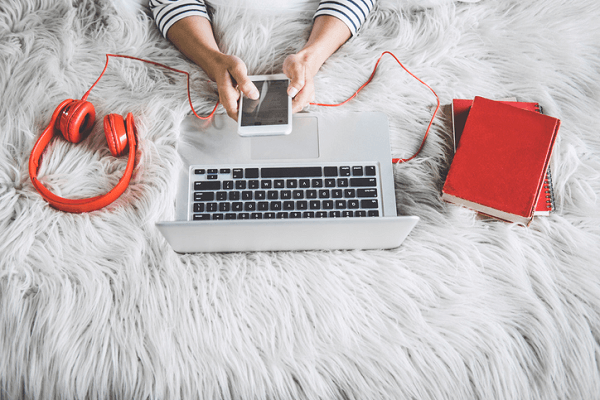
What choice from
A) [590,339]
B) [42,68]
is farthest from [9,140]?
[590,339]

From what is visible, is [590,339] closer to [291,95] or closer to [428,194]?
[428,194]

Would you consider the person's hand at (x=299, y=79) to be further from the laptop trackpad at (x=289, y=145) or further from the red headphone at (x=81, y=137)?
the red headphone at (x=81, y=137)

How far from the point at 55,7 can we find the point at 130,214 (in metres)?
0.50

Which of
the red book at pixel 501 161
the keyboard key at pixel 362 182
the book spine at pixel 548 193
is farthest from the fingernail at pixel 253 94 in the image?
the book spine at pixel 548 193

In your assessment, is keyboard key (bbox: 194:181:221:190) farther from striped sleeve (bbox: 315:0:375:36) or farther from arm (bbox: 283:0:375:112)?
striped sleeve (bbox: 315:0:375:36)

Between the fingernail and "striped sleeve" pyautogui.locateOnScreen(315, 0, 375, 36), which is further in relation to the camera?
"striped sleeve" pyautogui.locateOnScreen(315, 0, 375, 36)

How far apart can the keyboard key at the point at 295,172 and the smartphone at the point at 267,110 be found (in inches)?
2.5

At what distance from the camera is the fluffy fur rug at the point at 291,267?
1.69 feet

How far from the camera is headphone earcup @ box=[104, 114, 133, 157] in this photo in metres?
0.56

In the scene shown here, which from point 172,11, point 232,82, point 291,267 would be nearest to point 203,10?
point 172,11

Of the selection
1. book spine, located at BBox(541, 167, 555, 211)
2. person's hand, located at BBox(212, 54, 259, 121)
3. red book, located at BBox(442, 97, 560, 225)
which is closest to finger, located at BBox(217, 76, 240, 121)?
person's hand, located at BBox(212, 54, 259, 121)

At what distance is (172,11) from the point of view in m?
0.64

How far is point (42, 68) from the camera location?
2.13ft

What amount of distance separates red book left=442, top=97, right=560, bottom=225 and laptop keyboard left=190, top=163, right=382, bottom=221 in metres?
0.15
